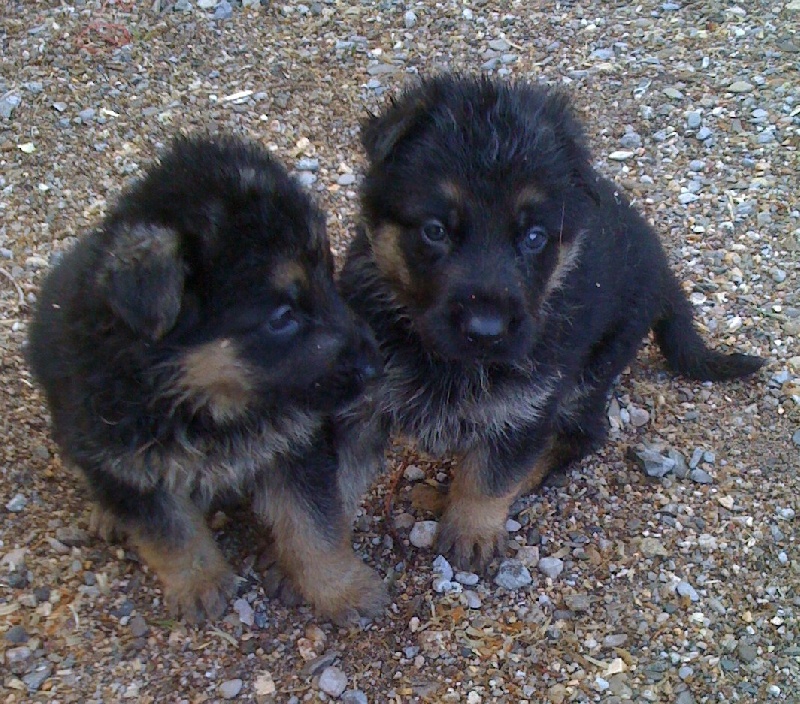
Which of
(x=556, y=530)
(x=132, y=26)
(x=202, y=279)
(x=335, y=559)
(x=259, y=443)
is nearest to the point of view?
(x=202, y=279)

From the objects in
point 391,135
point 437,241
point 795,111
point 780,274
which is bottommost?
point 780,274

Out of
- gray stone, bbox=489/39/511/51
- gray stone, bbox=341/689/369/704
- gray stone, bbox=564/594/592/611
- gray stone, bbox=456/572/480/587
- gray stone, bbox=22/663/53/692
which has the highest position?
gray stone, bbox=489/39/511/51

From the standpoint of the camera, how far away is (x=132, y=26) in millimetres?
6277

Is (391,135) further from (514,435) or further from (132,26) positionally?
(132,26)

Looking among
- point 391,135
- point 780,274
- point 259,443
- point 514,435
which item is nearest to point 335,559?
point 259,443

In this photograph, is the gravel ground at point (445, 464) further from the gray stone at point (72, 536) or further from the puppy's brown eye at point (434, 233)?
the puppy's brown eye at point (434, 233)

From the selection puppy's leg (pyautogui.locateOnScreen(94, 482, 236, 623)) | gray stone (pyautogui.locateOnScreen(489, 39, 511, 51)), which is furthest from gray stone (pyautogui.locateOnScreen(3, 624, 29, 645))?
gray stone (pyautogui.locateOnScreen(489, 39, 511, 51))

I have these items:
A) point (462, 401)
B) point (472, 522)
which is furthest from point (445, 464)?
point (462, 401)

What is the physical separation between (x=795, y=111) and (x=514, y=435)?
3.58 metres

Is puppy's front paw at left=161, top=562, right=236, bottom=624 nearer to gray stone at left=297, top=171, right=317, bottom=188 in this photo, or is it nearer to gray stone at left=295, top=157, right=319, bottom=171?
gray stone at left=297, top=171, right=317, bottom=188

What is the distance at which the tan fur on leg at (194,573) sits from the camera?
3.46 metres

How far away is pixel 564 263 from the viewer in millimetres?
3600

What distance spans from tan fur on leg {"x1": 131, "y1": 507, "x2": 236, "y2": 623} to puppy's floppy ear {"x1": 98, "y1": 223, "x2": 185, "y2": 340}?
946 millimetres

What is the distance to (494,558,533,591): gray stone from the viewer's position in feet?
12.8
